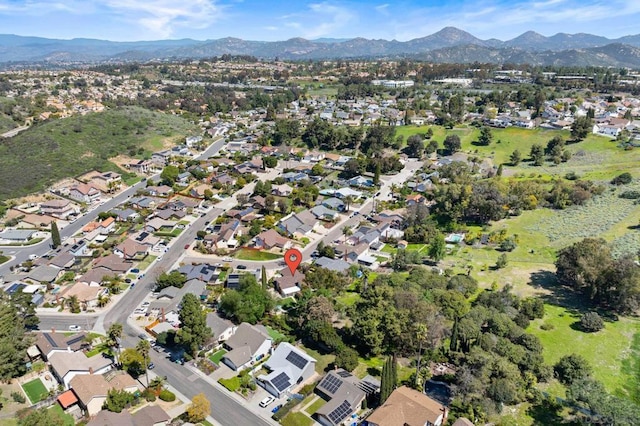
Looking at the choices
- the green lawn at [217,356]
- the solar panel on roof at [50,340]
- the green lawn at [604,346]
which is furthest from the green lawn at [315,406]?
the solar panel on roof at [50,340]

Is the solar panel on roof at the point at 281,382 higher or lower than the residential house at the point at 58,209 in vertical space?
lower

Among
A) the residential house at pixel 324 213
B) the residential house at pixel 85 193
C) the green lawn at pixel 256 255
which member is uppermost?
the residential house at pixel 85 193

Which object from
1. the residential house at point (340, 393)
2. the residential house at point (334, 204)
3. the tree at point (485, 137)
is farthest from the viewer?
the tree at point (485, 137)

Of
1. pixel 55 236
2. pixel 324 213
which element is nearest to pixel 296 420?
pixel 324 213

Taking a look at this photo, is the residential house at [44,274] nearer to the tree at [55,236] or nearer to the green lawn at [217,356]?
the tree at [55,236]

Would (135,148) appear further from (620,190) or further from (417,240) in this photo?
(620,190)

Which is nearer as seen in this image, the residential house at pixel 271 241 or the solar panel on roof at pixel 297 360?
the solar panel on roof at pixel 297 360

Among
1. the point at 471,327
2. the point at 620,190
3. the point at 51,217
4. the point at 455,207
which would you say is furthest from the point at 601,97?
the point at 51,217
